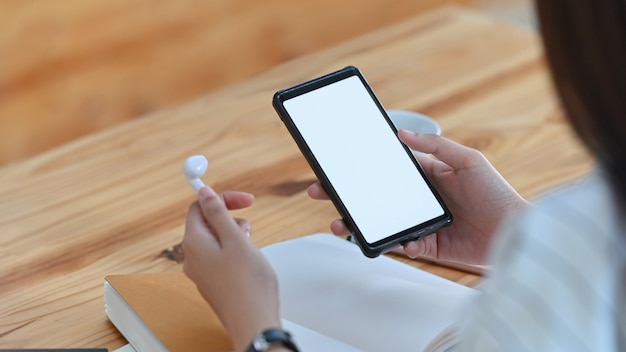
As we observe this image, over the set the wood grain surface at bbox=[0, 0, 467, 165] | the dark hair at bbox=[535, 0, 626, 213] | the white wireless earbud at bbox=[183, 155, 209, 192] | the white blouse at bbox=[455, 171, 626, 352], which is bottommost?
the white blouse at bbox=[455, 171, 626, 352]

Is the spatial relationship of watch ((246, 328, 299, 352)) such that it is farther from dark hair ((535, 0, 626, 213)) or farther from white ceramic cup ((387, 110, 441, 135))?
white ceramic cup ((387, 110, 441, 135))

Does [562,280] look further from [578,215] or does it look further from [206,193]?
[206,193]

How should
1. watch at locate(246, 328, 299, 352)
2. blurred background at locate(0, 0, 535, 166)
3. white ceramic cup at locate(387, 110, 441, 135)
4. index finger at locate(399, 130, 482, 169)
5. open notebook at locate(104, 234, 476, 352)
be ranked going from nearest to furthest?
watch at locate(246, 328, 299, 352) → open notebook at locate(104, 234, 476, 352) → index finger at locate(399, 130, 482, 169) → white ceramic cup at locate(387, 110, 441, 135) → blurred background at locate(0, 0, 535, 166)

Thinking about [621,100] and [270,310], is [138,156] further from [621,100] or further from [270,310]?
[621,100]

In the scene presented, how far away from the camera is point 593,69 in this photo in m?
0.53

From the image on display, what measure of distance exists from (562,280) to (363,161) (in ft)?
1.32

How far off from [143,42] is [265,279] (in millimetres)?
1570

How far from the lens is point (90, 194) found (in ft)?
3.69

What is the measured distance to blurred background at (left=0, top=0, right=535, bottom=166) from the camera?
2.08 m

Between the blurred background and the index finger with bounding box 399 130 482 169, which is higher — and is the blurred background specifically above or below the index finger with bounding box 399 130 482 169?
above

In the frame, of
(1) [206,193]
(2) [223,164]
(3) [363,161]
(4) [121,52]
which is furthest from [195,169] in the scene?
(4) [121,52]

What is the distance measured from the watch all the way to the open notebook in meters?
0.10

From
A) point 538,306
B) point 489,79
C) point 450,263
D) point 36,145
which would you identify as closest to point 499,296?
point 538,306

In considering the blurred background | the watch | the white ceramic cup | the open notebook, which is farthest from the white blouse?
the blurred background
